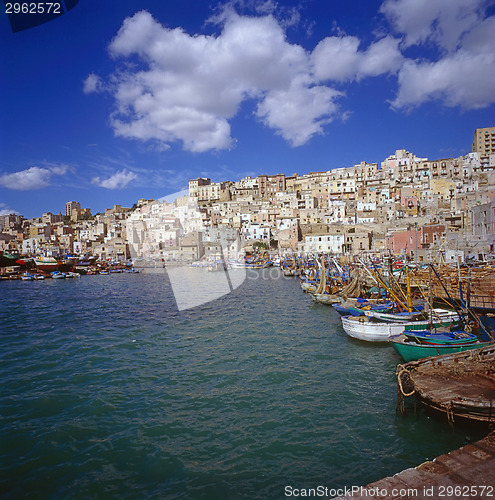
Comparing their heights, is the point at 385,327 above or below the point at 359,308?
below

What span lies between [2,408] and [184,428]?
562 cm

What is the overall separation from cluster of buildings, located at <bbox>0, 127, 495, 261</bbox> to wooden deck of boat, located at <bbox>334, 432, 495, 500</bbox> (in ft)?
114

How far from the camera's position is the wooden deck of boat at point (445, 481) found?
470cm

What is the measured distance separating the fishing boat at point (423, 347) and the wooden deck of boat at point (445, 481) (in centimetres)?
560

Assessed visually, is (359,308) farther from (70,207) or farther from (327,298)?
(70,207)

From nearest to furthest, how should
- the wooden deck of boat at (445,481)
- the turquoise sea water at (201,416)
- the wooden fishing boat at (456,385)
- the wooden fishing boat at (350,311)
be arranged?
the wooden deck of boat at (445,481) < the turquoise sea water at (201,416) < the wooden fishing boat at (456,385) < the wooden fishing boat at (350,311)

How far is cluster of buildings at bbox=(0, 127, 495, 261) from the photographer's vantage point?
191 feet

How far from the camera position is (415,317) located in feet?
51.2

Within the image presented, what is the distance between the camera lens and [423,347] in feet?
35.9

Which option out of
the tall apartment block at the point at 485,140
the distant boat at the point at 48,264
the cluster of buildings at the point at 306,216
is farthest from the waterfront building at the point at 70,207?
the tall apartment block at the point at 485,140

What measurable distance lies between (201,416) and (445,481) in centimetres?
570

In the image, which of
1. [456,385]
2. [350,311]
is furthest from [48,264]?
[456,385]

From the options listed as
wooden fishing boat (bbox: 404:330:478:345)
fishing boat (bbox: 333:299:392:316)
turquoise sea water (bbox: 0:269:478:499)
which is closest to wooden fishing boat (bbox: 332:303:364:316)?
fishing boat (bbox: 333:299:392:316)

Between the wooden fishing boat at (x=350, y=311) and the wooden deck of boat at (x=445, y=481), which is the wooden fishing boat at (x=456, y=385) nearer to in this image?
the wooden deck of boat at (x=445, y=481)
